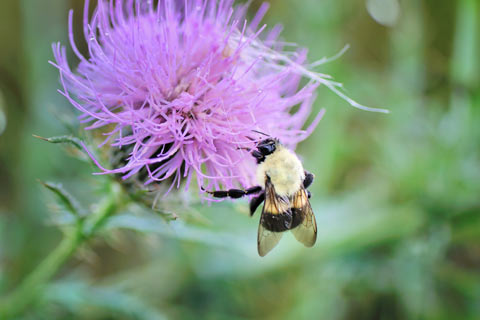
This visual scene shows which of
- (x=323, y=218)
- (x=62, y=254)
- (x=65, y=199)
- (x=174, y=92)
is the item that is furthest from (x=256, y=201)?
(x=323, y=218)

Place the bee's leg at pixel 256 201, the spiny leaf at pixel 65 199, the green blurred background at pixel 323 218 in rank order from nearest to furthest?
the spiny leaf at pixel 65 199 < the bee's leg at pixel 256 201 < the green blurred background at pixel 323 218

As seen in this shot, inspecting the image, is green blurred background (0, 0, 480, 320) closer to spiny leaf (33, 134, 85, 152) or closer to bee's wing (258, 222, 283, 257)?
bee's wing (258, 222, 283, 257)

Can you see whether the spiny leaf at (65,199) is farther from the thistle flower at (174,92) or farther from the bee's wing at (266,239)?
the bee's wing at (266,239)

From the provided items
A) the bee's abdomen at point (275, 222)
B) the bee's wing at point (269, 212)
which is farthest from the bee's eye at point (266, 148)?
the bee's abdomen at point (275, 222)

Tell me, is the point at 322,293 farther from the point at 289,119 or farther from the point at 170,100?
the point at 170,100

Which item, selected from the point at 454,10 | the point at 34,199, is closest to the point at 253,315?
the point at 34,199

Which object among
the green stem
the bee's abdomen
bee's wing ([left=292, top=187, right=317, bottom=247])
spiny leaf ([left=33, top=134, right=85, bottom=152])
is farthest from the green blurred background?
spiny leaf ([left=33, top=134, right=85, bottom=152])
